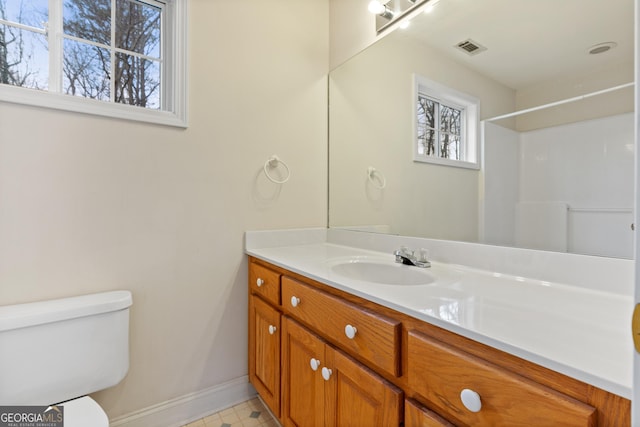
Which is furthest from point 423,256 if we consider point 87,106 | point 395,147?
point 87,106

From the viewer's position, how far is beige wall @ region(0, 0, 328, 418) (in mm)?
1154

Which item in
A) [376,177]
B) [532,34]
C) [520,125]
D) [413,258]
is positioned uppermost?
[532,34]

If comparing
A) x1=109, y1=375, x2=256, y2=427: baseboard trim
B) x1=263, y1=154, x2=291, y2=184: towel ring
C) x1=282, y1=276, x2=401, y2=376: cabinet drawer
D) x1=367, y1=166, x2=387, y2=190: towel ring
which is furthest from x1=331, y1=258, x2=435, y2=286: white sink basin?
x1=109, y1=375, x2=256, y2=427: baseboard trim

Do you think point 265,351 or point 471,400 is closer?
point 471,400

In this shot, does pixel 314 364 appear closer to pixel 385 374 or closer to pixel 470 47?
pixel 385 374

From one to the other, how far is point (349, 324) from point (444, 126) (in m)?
1.00

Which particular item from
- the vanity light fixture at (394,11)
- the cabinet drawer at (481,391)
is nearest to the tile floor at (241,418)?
the cabinet drawer at (481,391)

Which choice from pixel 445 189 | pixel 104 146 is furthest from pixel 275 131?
pixel 445 189

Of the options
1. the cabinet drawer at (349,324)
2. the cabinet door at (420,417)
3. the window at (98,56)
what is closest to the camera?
the cabinet door at (420,417)

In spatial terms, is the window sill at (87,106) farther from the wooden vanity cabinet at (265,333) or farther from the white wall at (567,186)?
the white wall at (567,186)

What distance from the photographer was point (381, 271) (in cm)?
133

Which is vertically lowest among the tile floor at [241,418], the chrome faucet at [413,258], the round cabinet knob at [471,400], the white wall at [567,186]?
the tile floor at [241,418]

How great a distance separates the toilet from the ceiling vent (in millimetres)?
1759

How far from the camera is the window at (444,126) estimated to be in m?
1.23
